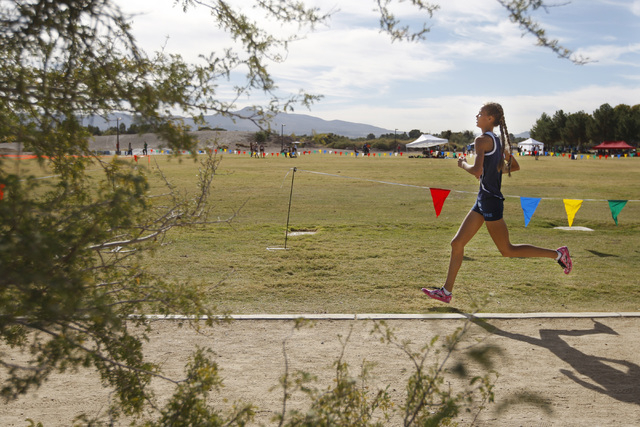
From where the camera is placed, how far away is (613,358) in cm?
491

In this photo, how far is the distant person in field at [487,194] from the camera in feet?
20.5

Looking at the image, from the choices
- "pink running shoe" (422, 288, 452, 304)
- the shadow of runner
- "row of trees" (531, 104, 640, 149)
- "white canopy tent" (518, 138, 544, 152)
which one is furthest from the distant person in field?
"row of trees" (531, 104, 640, 149)

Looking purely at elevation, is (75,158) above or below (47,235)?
above

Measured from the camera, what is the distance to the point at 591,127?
A: 115 m

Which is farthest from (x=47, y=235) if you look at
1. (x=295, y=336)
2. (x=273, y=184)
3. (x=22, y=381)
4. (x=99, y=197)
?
(x=273, y=184)

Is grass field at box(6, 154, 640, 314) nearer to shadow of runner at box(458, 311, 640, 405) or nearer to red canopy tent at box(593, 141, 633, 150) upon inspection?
shadow of runner at box(458, 311, 640, 405)

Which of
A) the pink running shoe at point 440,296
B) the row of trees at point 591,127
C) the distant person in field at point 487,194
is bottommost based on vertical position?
the pink running shoe at point 440,296

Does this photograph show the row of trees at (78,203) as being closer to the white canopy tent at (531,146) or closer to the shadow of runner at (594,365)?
the shadow of runner at (594,365)

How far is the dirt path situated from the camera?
387cm

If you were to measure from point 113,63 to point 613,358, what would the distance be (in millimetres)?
4560

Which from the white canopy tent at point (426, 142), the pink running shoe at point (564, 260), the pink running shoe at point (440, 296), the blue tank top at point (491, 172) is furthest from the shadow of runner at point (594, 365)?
the white canopy tent at point (426, 142)

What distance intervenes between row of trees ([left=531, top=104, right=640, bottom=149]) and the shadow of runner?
11833cm

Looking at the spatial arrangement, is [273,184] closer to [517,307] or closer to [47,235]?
[517,307]

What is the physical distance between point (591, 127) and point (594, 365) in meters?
123
